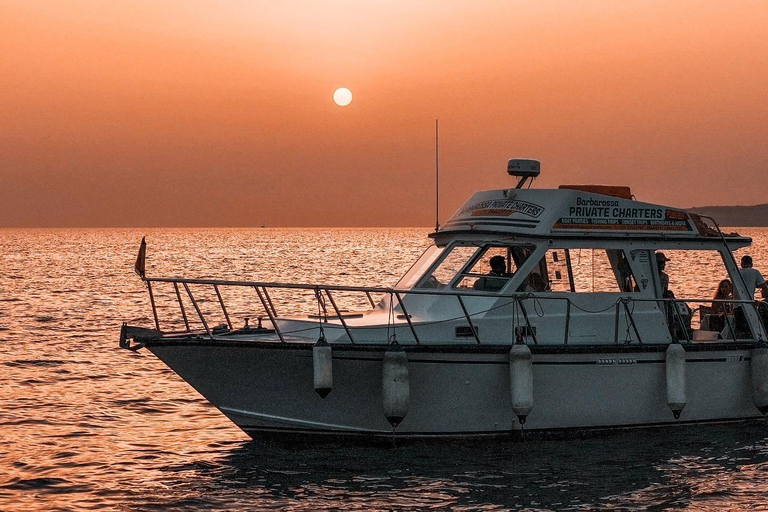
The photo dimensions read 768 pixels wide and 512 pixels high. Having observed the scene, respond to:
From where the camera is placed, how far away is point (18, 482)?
12742mm

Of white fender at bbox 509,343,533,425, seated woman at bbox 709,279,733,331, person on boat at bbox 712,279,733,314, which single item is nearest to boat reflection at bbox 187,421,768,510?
white fender at bbox 509,343,533,425

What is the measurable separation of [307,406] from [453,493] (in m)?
2.15

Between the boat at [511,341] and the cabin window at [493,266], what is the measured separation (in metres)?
0.02

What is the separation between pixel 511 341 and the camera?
1320cm

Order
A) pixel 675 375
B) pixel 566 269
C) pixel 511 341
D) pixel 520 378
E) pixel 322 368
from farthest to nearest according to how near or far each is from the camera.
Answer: pixel 566 269 < pixel 675 375 < pixel 511 341 < pixel 520 378 < pixel 322 368

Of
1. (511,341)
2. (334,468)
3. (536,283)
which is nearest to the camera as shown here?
(334,468)

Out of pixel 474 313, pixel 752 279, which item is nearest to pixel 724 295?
pixel 752 279

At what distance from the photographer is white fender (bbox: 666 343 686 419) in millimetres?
13445

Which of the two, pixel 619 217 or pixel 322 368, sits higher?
pixel 619 217

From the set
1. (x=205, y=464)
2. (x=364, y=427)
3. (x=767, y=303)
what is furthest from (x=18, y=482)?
(x=767, y=303)

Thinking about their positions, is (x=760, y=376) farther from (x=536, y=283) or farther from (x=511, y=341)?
(x=511, y=341)

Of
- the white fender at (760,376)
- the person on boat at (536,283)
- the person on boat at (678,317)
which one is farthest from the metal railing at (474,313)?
the white fender at (760,376)

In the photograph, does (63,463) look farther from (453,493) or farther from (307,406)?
(453,493)

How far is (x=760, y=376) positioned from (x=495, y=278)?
13.0ft
